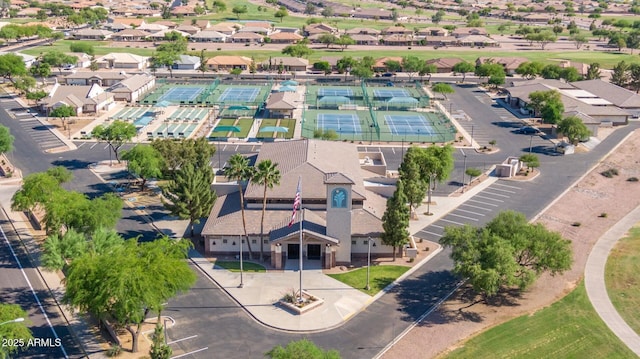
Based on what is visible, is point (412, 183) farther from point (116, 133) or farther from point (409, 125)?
point (409, 125)

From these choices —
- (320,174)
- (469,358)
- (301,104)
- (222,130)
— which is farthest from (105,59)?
(469,358)

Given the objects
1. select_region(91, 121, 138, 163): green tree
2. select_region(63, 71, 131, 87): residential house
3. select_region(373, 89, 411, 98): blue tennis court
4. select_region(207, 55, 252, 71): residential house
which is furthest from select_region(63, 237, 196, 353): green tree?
select_region(207, 55, 252, 71): residential house

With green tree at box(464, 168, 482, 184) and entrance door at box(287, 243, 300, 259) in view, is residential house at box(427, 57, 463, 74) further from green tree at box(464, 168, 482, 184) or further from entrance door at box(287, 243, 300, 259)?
entrance door at box(287, 243, 300, 259)

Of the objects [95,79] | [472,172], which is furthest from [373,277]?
[95,79]

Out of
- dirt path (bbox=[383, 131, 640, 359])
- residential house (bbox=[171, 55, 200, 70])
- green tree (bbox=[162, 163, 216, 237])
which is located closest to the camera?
dirt path (bbox=[383, 131, 640, 359])

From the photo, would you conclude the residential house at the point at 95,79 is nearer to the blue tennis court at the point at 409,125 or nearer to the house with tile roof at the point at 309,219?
Answer: the blue tennis court at the point at 409,125
